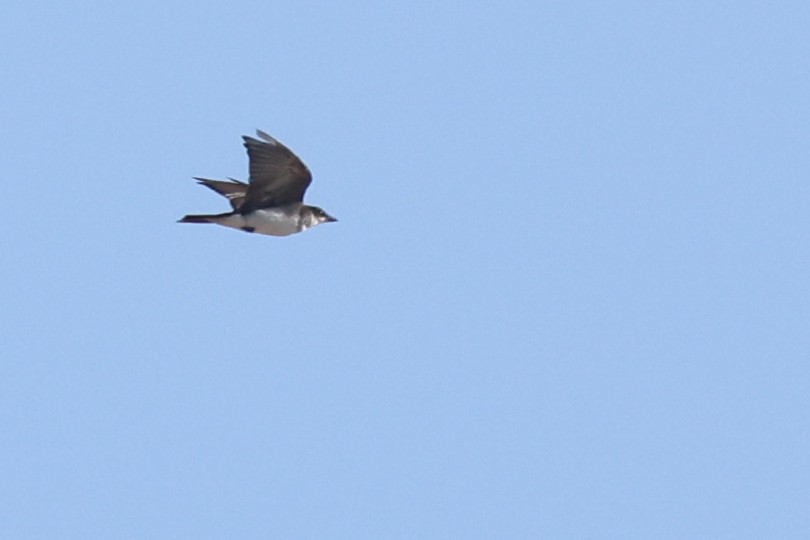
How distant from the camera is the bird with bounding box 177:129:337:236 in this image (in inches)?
1314

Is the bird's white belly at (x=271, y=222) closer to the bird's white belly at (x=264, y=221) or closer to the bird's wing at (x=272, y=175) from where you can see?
the bird's white belly at (x=264, y=221)

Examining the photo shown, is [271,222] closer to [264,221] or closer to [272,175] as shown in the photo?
[264,221]

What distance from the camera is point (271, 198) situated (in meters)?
34.8

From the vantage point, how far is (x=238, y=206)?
35.9m

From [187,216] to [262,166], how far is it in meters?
1.45

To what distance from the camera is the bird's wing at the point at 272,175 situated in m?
33.1

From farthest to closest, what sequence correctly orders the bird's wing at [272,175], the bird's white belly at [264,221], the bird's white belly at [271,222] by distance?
1. the bird's white belly at [271,222]
2. the bird's white belly at [264,221]
3. the bird's wing at [272,175]

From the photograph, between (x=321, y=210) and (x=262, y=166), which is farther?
(x=321, y=210)

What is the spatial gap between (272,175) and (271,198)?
793 mm

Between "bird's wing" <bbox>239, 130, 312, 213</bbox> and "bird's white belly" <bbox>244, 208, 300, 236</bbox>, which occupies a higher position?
"bird's wing" <bbox>239, 130, 312, 213</bbox>

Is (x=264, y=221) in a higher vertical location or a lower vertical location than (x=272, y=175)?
lower

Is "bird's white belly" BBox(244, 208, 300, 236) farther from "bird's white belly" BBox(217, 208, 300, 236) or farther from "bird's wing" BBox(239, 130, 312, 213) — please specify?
"bird's wing" BBox(239, 130, 312, 213)

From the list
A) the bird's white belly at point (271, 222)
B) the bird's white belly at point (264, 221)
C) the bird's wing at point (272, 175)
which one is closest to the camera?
the bird's wing at point (272, 175)

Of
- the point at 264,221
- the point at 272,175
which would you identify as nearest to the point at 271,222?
the point at 264,221
